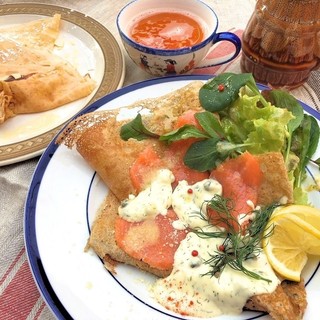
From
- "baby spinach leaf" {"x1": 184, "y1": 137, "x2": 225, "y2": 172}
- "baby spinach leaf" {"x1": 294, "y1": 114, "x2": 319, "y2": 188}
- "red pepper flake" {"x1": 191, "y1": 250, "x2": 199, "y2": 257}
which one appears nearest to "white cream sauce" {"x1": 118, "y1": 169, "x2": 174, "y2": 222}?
"baby spinach leaf" {"x1": 184, "y1": 137, "x2": 225, "y2": 172}

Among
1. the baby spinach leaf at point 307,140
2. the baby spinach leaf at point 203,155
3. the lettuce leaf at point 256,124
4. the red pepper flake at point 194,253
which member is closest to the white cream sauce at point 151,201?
the baby spinach leaf at point 203,155

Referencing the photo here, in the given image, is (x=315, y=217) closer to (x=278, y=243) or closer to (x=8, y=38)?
(x=278, y=243)

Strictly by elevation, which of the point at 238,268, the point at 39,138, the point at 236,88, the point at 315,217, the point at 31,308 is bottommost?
the point at 31,308

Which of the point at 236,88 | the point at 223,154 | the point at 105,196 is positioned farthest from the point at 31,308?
the point at 236,88

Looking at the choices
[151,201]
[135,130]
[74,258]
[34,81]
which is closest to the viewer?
[74,258]

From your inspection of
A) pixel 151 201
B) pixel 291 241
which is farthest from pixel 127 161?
pixel 291 241

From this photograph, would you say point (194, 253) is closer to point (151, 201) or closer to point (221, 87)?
point (151, 201)

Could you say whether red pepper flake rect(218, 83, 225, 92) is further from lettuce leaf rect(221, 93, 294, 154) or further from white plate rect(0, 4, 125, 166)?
white plate rect(0, 4, 125, 166)
